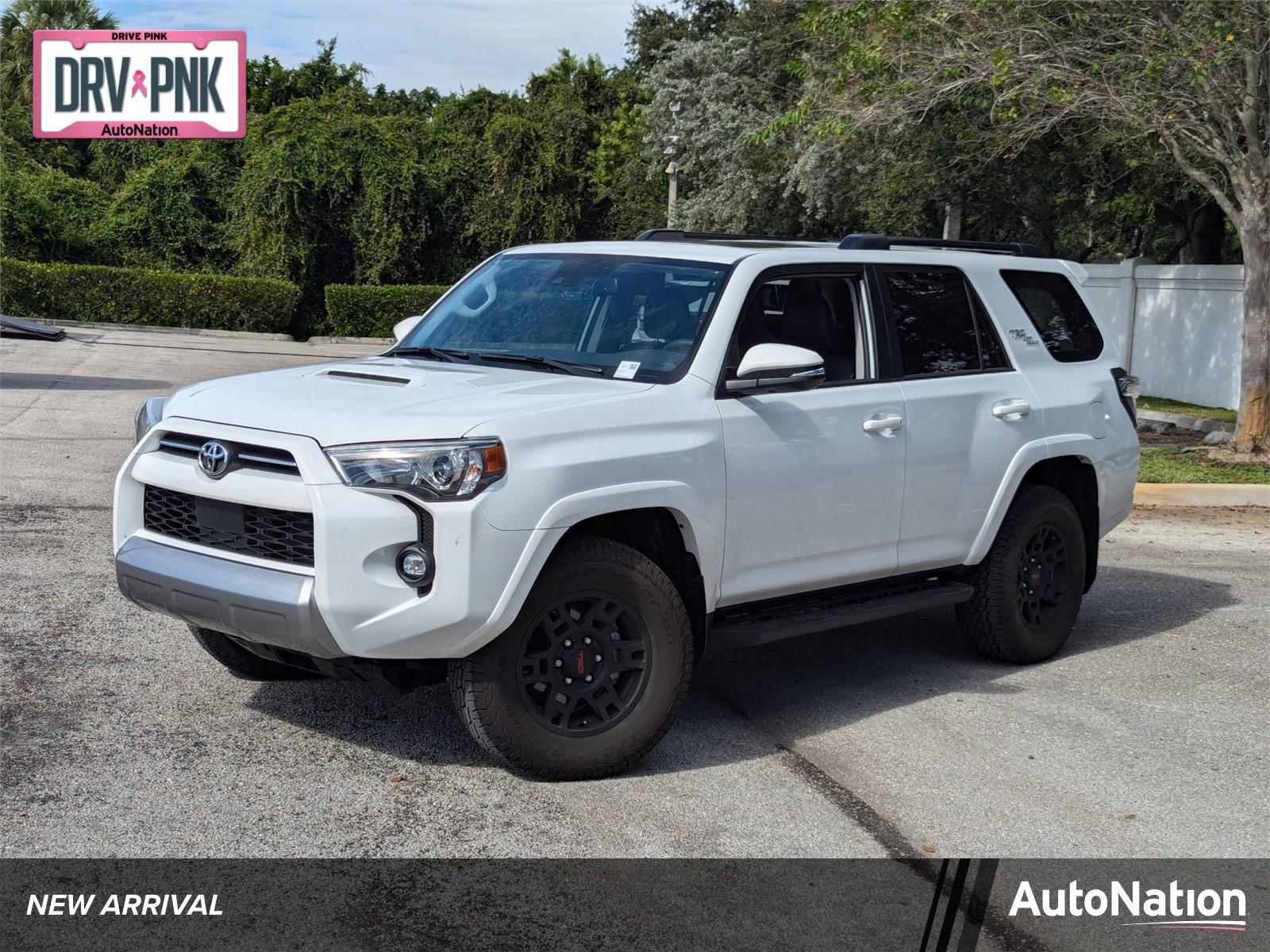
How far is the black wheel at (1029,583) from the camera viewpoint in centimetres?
685

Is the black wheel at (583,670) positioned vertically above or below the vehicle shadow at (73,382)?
below

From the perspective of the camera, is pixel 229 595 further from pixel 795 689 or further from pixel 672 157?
pixel 672 157

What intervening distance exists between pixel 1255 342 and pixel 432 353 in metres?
11.9

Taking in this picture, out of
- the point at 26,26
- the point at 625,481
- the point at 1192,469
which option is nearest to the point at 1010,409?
the point at 625,481

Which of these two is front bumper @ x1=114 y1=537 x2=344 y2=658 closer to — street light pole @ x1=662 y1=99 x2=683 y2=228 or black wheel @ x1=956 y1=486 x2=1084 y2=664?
black wheel @ x1=956 y1=486 x2=1084 y2=664

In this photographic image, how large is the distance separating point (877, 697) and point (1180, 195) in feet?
50.3

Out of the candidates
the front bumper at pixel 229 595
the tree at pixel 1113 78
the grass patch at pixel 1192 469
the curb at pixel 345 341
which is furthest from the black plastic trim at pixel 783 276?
the curb at pixel 345 341

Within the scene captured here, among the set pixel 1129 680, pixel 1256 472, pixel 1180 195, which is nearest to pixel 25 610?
pixel 1129 680

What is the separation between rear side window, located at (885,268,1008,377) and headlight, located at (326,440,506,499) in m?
2.44

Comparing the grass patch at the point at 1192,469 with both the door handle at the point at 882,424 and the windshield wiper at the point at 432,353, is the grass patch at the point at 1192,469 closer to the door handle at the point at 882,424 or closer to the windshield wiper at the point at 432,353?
the door handle at the point at 882,424

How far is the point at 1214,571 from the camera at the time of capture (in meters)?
9.70

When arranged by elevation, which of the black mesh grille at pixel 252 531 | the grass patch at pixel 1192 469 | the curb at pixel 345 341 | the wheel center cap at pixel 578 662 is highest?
the curb at pixel 345 341

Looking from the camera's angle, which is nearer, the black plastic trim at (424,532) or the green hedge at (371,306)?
the black plastic trim at (424,532)

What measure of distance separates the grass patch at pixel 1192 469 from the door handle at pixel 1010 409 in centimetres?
696
